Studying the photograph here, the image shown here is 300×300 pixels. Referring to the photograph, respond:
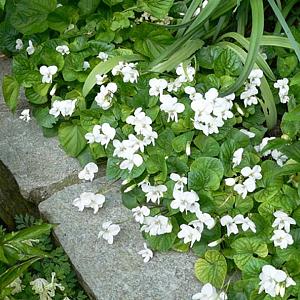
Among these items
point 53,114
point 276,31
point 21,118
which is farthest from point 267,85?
point 21,118

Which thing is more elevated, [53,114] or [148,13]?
[148,13]

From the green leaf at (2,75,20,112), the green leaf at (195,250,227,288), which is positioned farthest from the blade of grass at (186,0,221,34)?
the green leaf at (195,250,227,288)

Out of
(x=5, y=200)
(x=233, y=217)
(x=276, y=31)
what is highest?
(x=276, y=31)

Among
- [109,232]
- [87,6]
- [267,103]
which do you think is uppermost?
[87,6]

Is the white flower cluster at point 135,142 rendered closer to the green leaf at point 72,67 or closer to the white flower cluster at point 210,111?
the white flower cluster at point 210,111

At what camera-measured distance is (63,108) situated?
232 centimetres

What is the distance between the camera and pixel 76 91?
93.8 inches

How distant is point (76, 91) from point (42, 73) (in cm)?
13

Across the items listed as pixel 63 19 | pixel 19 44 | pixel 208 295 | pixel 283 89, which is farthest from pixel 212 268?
pixel 19 44

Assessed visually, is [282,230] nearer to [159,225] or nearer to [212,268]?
[212,268]

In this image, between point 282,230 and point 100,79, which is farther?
point 100,79

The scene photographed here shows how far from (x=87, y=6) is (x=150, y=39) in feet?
0.95

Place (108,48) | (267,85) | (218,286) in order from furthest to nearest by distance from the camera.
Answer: (108,48) < (267,85) < (218,286)

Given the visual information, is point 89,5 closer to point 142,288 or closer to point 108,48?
point 108,48
